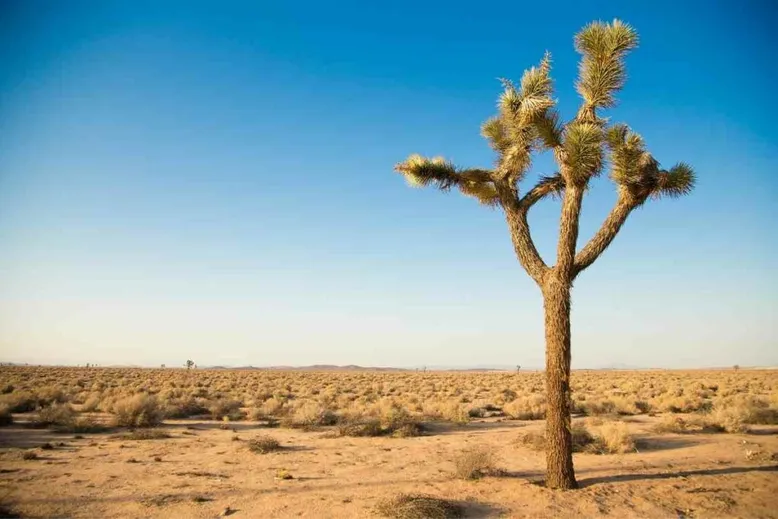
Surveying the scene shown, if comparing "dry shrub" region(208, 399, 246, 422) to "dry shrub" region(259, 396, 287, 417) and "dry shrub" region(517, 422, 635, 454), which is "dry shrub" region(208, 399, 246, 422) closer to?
"dry shrub" region(259, 396, 287, 417)

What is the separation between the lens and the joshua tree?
8062 millimetres

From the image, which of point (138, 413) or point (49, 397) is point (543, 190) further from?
point (49, 397)

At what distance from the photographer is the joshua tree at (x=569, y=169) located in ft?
26.5

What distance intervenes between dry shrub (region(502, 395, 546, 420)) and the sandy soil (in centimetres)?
498

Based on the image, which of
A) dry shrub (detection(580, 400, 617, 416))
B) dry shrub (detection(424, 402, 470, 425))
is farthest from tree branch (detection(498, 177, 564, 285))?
dry shrub (detection(580, 400, 617, 416))

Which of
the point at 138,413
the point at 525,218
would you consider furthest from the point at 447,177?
the point at 138,413

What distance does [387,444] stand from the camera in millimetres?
12852

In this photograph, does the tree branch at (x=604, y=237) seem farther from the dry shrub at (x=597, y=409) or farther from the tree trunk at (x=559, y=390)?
the dry shrub at (x=597, y=409)

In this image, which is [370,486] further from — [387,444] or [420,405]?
[420,405]

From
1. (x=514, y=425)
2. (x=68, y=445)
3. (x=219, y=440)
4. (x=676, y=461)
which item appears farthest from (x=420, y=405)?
(x=68, y=445)

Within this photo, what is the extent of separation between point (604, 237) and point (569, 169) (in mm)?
1397

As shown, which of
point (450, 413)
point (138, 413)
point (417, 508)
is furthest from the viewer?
point (450, 413)

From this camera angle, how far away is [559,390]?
317 inches

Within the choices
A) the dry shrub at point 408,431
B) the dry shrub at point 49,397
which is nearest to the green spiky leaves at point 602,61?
the dry shrub at point 408,431
